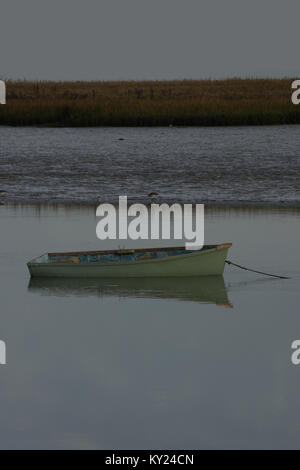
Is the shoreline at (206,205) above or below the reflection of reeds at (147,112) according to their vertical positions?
below

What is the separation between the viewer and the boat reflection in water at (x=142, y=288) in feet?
45.1

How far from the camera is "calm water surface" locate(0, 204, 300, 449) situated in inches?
330

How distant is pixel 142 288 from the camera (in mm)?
14211

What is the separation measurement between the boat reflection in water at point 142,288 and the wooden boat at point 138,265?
74 millimetres

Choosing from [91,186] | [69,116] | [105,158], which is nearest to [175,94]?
[69,116]

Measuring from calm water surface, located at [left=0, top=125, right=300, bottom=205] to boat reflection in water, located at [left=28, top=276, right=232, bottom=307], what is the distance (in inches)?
350

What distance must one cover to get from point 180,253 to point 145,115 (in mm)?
26781

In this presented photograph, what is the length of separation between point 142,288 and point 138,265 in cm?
53
